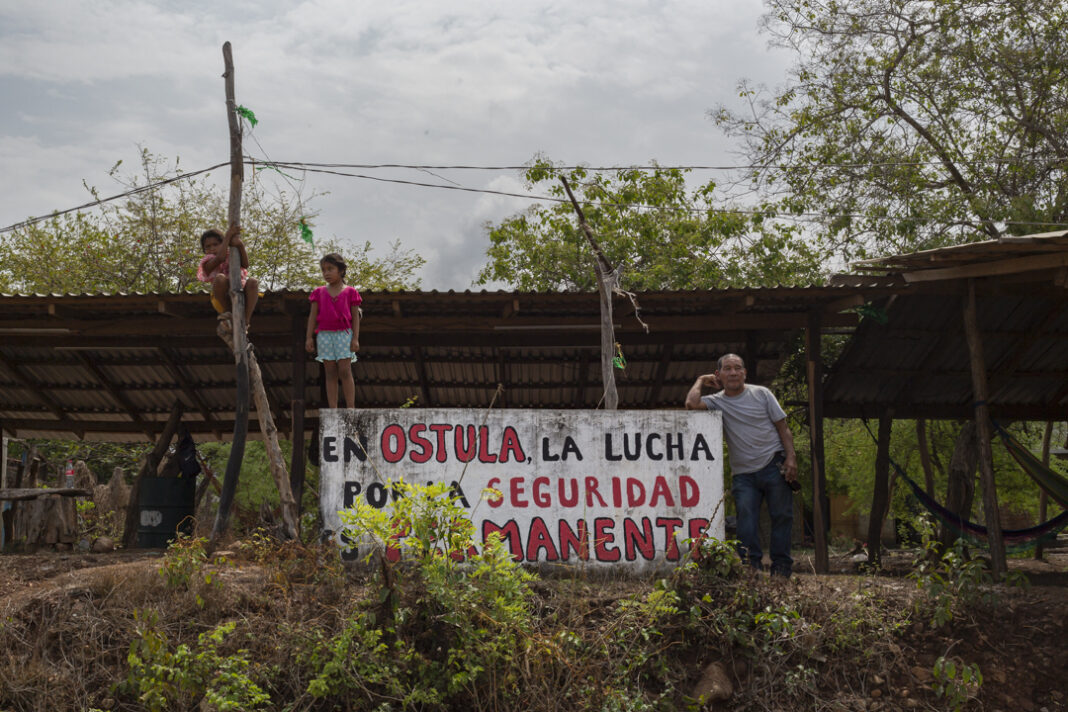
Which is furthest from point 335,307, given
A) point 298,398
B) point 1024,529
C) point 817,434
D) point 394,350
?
point 1024,529

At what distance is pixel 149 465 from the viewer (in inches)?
417

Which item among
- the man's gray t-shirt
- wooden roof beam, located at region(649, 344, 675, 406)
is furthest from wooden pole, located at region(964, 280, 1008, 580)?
wooden roof beam, located at region(649, 344, 675, 406)

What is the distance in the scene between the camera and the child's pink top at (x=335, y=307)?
7.69 metres

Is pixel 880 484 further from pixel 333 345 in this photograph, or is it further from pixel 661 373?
pixel 333 345

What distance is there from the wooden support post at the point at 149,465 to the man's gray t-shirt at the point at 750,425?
6435 millimetres

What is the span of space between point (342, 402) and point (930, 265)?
19.8ft

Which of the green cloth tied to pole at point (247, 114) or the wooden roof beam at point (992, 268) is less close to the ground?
the green cloth tied to pole at point (247, 114)

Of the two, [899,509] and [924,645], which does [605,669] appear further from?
[899,509]

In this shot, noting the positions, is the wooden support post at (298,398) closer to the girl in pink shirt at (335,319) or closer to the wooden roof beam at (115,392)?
the girl in pink shirt at (335,319)

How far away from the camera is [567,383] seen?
10.6m

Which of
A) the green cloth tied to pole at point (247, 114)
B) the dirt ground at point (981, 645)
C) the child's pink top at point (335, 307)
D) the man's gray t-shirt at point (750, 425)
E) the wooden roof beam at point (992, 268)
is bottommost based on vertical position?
the dirt ground at point (981, 645)

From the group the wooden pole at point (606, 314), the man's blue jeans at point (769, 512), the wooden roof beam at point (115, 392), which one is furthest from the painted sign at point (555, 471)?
the wooden roof beam at point (115, 392)

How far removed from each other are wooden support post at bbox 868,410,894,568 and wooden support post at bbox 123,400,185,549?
24.6ft

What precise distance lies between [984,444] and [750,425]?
7.96ft
